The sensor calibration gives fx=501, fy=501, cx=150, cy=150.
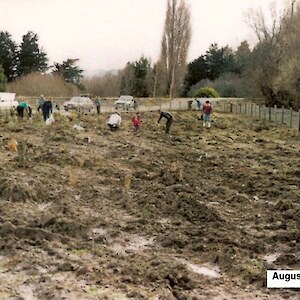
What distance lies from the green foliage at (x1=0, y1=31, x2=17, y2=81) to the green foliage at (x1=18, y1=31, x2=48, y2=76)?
691 mm

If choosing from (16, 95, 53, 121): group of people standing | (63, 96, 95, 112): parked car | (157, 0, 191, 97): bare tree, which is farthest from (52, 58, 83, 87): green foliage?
(16, 95, 53, 121): group of people standing

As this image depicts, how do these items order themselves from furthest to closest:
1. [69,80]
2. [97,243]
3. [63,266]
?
[69,80], [97,243], [63,266]

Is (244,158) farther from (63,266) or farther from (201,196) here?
(63,266)

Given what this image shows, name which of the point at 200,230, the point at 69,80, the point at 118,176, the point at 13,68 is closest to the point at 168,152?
the point at 118,176

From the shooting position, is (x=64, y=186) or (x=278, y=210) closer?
(x=278, y=210)

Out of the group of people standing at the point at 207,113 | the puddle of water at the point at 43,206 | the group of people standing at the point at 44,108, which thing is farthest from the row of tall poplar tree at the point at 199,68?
the puddle of water at the point at 43,206

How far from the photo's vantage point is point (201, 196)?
1027cm

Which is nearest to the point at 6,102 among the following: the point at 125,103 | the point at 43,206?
the point at 125,103

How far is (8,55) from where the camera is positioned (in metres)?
57.7

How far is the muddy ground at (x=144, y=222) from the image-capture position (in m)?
5.81

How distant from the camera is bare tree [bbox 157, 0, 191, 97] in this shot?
178ft

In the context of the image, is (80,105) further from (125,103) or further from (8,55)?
(8,55)

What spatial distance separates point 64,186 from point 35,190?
103 cm

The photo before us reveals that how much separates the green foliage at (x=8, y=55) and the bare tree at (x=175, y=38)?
17071 millimetres
